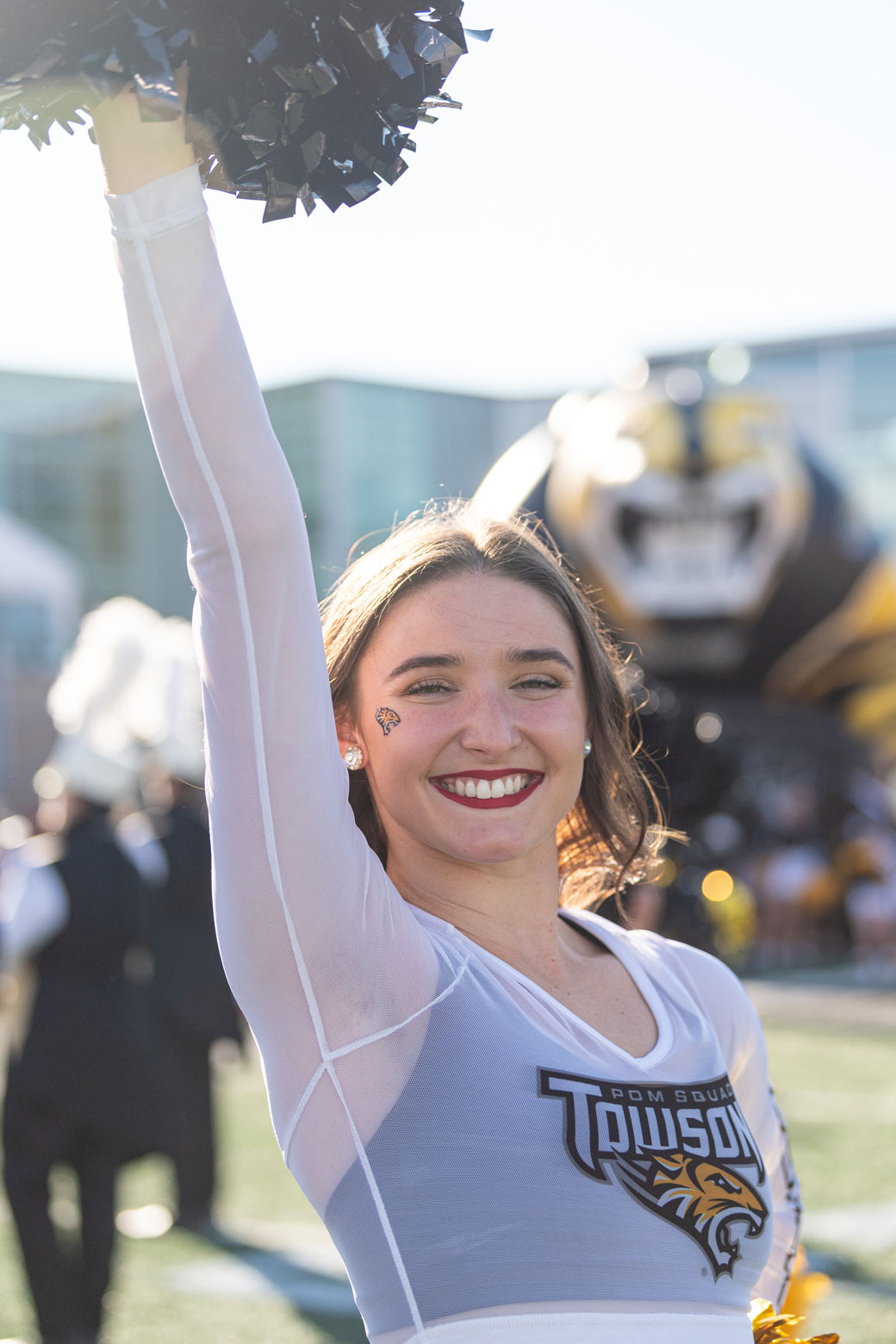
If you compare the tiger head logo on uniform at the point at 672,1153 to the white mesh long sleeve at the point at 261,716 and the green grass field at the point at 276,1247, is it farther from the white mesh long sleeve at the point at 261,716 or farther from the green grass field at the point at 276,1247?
the green grass field at the point at 276,1247

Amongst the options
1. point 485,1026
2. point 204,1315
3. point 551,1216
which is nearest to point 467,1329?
point 551,1216

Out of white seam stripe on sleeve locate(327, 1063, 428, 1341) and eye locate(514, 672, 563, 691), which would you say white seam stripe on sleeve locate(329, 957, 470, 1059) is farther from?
eye locate(514, 672, 563, 691)

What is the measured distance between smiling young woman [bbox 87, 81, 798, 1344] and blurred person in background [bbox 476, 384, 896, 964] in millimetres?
7721

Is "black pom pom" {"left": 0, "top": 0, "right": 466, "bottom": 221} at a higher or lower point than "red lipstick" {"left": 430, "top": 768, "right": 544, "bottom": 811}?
higher

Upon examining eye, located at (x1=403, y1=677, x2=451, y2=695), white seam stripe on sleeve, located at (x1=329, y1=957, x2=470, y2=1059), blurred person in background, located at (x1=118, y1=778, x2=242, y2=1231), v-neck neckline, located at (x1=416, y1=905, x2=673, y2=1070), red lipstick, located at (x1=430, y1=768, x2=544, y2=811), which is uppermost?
eye, located at (x1=403, y1=677, x2=451, y2=695)

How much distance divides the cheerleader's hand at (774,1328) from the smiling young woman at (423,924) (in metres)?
0.16

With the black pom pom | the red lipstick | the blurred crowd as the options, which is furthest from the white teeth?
the blurred crowd

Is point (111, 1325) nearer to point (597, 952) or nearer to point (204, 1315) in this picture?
point (204, 1315)

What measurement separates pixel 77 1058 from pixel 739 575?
7.04m

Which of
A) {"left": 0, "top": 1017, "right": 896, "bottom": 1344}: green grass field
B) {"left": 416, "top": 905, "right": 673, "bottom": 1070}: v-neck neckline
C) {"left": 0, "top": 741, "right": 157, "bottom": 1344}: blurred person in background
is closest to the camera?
{"left": 416, "top": 905, "right": 673, "bottom": 1070}: v-neck neckline

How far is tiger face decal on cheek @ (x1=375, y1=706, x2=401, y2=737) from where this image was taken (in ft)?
3.91

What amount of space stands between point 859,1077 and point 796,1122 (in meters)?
1.11

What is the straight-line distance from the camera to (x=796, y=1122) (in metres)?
5.77

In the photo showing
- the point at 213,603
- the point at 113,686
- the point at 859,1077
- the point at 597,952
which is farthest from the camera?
the point at 859,1077
